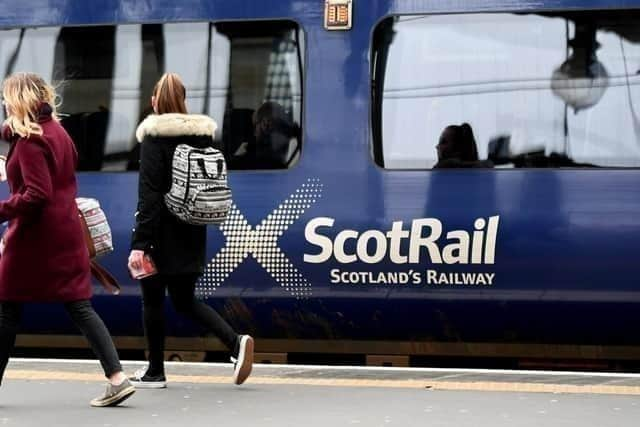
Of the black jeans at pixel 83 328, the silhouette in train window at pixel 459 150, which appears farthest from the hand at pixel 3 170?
the silhouette in train window at pixel 459 150

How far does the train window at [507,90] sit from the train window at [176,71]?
592 millimetres

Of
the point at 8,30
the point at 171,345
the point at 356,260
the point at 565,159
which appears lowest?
the point at 171,345

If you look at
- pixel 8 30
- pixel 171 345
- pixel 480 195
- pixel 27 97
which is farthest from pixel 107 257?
pixel 27 97

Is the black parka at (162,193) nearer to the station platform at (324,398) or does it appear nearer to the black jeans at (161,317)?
the black jeans at (161,317)

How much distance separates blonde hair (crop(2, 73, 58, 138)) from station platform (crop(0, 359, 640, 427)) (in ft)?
4.10

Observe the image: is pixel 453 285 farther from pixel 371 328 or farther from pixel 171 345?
pixel 171 345

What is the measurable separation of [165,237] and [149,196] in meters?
0.23

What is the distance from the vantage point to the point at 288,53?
9812 mm

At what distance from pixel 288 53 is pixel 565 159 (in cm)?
180

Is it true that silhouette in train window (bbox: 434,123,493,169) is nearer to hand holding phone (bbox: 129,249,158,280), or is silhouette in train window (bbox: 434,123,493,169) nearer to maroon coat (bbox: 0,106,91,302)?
hand holding phone (bbox: 129,249,158,280)

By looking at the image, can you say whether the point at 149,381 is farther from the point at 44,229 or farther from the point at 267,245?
the point at 267,245

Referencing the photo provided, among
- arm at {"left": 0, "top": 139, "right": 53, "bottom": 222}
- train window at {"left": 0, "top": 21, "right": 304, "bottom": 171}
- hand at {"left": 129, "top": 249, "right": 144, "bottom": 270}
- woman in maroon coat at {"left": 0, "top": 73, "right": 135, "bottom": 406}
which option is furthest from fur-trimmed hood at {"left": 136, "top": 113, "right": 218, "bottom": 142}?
train window at {"left": 0, "top": 21, "right": 304, "bottom": 171}

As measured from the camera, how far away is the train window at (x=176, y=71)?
9812mm

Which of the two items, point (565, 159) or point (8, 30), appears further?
point (8, 30)
